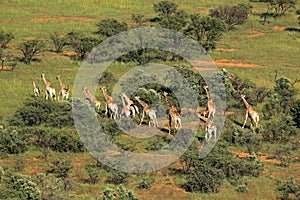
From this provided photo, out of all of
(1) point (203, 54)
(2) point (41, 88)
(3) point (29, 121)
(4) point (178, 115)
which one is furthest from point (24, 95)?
(1) point (203, 54)

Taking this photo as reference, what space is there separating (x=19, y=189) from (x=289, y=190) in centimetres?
874

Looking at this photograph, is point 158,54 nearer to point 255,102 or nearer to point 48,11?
point 255,102

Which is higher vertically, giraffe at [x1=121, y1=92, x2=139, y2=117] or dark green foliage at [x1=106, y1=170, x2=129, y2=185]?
giraffe at [x1=121, y1=92, x2=139, y2=117]

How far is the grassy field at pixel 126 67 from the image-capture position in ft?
88.2

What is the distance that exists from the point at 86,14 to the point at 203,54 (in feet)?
46.2

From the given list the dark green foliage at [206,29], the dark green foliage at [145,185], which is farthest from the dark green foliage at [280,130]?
the dark green foliage at [206,29]

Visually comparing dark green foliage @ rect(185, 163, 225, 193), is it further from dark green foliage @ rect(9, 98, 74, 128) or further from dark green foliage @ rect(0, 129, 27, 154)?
dark green foliage @ rect(9, 98, 74, 128)

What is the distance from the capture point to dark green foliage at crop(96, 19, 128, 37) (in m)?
51.8

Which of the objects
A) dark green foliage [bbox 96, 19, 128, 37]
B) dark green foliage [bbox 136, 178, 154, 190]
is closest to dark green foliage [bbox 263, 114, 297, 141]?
dark green foliage [bbox 136, 178, 154, 190]

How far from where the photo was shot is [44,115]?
33.0m

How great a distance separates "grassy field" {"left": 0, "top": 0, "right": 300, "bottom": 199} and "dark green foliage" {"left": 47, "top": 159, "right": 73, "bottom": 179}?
1.26 feet

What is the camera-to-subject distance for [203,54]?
48938 millimetres

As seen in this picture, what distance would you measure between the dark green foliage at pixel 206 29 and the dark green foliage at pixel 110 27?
4.33 m

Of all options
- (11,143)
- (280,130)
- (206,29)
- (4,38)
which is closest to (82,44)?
(4,38)
